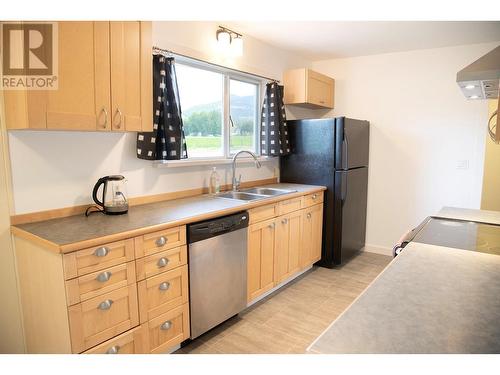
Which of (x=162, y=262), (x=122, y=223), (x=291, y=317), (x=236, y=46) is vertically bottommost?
(x=291, y=317)

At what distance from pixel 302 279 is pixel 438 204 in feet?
5.88

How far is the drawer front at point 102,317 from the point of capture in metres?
1.51

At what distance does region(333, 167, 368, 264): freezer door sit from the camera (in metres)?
3.51

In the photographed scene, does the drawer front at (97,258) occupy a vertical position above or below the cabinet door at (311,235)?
above

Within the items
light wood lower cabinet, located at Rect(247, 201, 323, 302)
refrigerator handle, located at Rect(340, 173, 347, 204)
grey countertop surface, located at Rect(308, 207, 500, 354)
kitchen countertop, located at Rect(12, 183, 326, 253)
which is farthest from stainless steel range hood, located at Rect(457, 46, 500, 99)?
refrigerator handle, located at Rect(340, 173, 347, 204)

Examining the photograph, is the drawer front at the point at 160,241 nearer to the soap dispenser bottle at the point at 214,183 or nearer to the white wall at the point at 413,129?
the soap dispenser bottle at the point at 214,183

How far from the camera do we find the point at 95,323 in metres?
1.58

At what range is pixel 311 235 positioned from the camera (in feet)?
11.2

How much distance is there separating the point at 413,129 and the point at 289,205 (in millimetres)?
1906

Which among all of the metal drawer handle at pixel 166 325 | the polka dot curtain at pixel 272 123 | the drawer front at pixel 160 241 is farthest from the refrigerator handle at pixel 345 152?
the metal drawer handle at pixel 166 325

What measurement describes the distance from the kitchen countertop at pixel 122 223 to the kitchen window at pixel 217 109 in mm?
677

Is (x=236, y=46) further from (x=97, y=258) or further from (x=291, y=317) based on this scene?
(x=291, y=317)

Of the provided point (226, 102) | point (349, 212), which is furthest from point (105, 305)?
point (349, 212)
